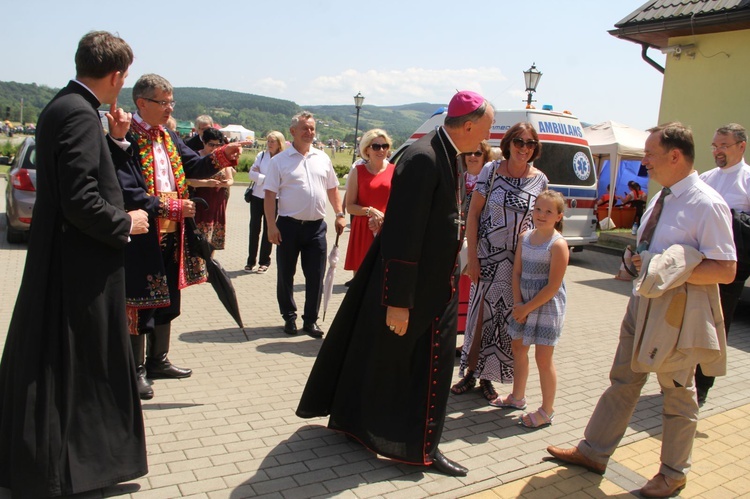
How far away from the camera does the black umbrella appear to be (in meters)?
4.57

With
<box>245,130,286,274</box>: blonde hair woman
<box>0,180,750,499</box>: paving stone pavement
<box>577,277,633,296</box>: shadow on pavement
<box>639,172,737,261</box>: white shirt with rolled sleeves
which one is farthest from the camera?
<box>577,277,633,296</box>: shadow on pavement

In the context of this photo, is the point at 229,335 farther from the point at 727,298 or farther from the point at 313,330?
the point at 727,298

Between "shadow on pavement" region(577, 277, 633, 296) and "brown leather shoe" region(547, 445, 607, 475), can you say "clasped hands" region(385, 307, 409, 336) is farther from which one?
"shadow on pavement" region(577, 277, 633, 296)

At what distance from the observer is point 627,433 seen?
4551 mm

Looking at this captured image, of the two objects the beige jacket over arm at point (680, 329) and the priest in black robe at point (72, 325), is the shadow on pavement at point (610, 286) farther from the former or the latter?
the priest in black robe at point (72, 325)

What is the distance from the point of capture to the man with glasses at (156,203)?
4.33 meters

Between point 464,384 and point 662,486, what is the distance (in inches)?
68.2

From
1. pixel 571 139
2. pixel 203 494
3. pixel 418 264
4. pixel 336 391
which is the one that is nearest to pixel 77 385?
pixel 203 494

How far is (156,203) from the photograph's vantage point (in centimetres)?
432

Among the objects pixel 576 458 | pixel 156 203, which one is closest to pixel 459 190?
pixel 576 458

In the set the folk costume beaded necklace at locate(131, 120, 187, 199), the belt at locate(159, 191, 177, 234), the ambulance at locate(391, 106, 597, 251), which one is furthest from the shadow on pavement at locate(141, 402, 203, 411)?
the ambulance at locate(391, 106, 597, 251)

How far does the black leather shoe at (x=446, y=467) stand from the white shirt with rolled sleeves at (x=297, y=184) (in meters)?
3.24

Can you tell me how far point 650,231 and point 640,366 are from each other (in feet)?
2.46

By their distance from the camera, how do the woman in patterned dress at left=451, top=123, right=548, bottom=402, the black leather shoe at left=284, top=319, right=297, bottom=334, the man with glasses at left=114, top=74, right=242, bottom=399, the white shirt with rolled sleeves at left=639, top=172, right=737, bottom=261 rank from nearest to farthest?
the white shirt with rolled sleeves at left=639, top=172, right=737, bottom=261
the man with glasses at left=114, top=74, right=242, bottom=399
the woman in patterned dress at left=451, top=123, right=548, bottom=402
the black leather shoe at left=284, top=319, right=297, bottom=334
